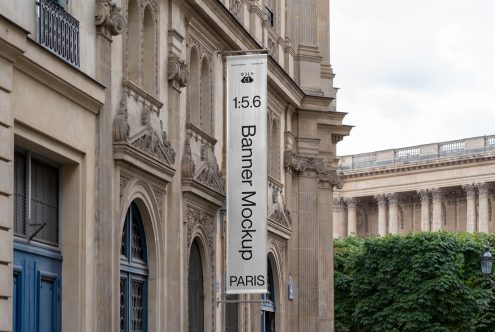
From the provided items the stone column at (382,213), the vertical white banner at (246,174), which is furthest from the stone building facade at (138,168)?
the stone column at (382,213)

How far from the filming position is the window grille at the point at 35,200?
22484mm

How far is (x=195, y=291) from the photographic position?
108 ft

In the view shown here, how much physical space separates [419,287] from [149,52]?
141 feet

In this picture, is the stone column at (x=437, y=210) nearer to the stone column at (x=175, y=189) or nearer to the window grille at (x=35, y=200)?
the stone column at (x=175, y=189)

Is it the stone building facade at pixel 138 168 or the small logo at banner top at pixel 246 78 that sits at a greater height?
the small logo at banner top at pixel 246 78

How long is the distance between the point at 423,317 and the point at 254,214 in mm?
37038

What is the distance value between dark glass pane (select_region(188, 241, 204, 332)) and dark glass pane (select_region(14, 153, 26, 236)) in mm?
10019

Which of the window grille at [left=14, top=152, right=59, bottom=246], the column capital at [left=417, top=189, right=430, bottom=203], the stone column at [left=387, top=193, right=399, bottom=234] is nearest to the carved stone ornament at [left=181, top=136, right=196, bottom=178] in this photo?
the window grille at [left=14, top=152, right=59, bottom=246]

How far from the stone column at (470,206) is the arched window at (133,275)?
97081mm

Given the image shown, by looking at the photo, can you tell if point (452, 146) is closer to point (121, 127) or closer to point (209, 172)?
point (209, 172)

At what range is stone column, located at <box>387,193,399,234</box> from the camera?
5182 inches

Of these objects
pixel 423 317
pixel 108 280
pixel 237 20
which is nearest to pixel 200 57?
pixel 237 20

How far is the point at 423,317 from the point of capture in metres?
69.3

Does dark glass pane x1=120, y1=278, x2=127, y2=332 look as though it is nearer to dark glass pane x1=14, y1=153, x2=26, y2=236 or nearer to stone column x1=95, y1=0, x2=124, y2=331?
stone column x1=95, y1=0, x2=124, y2=331
